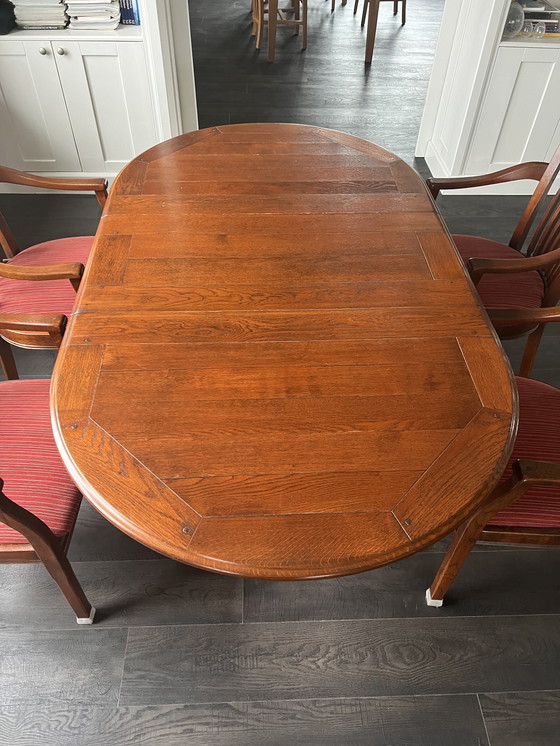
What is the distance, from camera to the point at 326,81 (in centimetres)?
462

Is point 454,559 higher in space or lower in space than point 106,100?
lower

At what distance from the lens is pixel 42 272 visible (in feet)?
5.29

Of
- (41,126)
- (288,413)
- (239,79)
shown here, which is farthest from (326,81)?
(288,413)

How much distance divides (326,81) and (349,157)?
122 inches

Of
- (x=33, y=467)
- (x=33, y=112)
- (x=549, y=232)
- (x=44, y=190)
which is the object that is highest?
(x=549, y=232)

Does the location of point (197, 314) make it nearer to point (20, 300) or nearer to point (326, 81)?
point (20, 300)

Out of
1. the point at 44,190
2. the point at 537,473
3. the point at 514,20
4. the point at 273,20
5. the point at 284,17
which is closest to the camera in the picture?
the point at 537,473

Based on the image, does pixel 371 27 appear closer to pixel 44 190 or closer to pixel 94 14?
pixel 94 14

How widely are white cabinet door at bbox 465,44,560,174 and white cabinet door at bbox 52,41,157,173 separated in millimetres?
1804

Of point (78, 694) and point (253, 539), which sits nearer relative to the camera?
point (253, 539)

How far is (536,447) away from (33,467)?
1.23 meters

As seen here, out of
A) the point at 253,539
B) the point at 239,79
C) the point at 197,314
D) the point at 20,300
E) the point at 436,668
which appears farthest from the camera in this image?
the point at 239,79

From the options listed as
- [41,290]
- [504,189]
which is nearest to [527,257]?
[41,290]

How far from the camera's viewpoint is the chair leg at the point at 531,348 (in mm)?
1920
